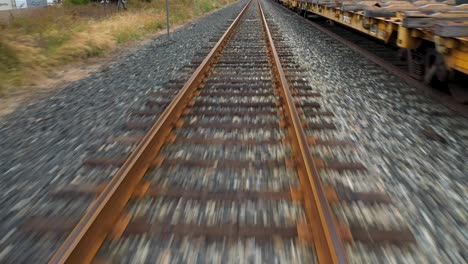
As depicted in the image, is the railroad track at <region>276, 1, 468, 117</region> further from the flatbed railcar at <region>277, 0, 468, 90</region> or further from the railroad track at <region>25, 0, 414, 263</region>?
the railroad track at <region>25, 0, 414, 263</region>

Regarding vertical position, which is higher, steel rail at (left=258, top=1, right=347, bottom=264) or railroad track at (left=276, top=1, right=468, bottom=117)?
railroad track at (left=276, top=1, right=468, bottom=117)

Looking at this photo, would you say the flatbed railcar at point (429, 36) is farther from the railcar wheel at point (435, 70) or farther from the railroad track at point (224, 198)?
the railroad track at point (224, 198)

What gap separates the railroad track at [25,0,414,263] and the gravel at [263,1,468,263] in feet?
0.48

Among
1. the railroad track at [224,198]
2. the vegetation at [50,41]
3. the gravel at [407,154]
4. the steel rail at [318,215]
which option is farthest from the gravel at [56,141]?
the gravel at [407,154]

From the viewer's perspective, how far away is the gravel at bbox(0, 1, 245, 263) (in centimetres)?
280

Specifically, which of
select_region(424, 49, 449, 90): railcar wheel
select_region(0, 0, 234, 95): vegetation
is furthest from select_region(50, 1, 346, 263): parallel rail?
select_region(0, 0, 234, 95): vegetation

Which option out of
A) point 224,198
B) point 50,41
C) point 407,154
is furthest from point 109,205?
point 50,41

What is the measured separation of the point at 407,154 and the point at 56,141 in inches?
149

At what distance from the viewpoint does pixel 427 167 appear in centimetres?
370

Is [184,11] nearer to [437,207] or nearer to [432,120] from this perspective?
[432,120]

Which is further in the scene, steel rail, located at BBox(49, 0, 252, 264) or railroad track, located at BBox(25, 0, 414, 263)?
railroad track, located at BBox(25, 0, 414, 263)

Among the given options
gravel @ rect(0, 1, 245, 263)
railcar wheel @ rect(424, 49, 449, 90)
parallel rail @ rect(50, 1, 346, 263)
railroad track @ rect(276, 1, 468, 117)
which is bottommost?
gravel @ rect(0, 1, 245, 263)

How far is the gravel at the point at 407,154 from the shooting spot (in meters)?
2.60

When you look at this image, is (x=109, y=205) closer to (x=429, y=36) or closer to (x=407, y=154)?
(x=407, y=154)
